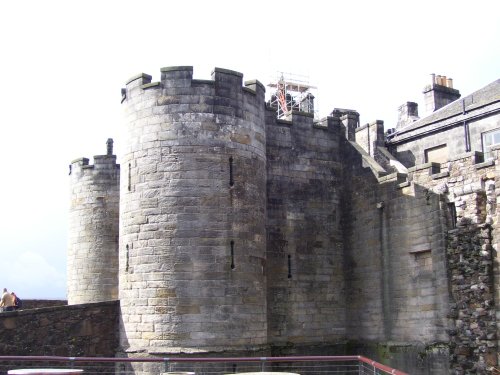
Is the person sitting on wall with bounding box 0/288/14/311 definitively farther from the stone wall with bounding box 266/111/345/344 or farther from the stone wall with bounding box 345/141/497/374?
the stone wall with bounding box 345/141/497/374

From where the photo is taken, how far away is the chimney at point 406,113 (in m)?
25.9

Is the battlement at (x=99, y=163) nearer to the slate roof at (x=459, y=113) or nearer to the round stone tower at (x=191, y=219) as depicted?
the round stone tower at (x=191, y=219)

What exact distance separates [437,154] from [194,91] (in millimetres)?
9026

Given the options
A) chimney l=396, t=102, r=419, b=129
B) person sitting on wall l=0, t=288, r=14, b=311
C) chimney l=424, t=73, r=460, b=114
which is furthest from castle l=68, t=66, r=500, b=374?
person sitting on wall l=0, t=288, r=14, b=311

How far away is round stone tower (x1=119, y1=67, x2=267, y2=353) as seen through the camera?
1555 centimetres

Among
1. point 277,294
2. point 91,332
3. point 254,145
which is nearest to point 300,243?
point 277,294

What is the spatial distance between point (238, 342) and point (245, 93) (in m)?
6.34

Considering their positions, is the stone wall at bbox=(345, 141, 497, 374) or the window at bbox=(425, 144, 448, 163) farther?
the window at bbox=(425, 144, 448, 163)

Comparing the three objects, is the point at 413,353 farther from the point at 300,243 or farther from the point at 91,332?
the point at 91,332

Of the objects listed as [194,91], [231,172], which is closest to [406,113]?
[231,172]

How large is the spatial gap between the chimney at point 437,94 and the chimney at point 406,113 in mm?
807

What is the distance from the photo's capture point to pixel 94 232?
24.0 metres

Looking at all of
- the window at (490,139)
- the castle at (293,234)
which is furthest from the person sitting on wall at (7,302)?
the window at (490,139)

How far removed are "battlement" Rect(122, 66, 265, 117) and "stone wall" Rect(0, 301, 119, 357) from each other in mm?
5345
